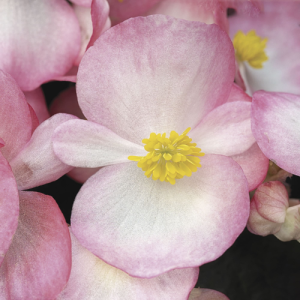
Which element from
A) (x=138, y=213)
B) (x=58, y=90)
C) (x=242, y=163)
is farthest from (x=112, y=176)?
(x=58, y=90)

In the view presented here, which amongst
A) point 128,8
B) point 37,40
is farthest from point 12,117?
point 128,8

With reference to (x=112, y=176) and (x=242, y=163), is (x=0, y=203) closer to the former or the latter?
(x=112, y=176)

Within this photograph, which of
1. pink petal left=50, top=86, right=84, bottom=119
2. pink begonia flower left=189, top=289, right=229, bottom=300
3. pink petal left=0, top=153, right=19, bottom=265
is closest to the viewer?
pink petal left=0, top=153, right=19, bottom=265

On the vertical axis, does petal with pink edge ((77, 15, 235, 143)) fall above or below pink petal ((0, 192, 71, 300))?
above

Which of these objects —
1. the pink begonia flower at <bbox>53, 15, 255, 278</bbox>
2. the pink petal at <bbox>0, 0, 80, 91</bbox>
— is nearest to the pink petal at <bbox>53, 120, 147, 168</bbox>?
the pink begonia flower at <bbox>53, 15, 255, 278</bbox>

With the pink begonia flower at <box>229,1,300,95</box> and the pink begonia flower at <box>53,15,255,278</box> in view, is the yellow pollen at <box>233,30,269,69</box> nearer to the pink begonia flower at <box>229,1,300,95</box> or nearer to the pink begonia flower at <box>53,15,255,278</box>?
the pink begonia flower at <box>229,1,300,95</box>

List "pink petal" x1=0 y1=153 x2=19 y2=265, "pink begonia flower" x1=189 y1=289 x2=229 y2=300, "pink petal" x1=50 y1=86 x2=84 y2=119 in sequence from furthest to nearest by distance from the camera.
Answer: "pink petal" x1=50 y1=86 x2=84 y2=119, "pink begonia flower" x1=189 y1=289 x2=229 y2=300, "pink petal" x1=0 y1=153 x2=19 y2=265

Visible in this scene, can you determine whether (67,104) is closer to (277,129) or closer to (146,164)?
(146,164)
